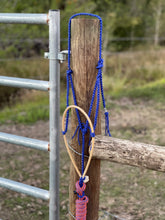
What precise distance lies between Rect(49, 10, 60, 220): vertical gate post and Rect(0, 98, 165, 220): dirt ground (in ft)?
2.10

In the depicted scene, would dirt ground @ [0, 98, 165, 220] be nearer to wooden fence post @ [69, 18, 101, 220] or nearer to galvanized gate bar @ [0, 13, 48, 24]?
wooden fence post @ [69, 18, 101, 220]

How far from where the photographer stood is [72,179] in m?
1.63

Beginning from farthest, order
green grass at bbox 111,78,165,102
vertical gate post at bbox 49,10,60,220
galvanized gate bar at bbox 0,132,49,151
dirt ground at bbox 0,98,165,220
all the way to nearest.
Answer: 1. green grass at bbox 111,78,165,102
2. dirt ground at bbox 0,98,165,220
3. galvanized gate bar at bbox 0,132,49,151
4. vertical gate post at bbox 49,10,60,220

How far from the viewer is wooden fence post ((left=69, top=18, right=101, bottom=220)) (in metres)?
1.40

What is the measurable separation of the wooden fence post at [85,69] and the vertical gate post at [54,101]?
0.11 metres

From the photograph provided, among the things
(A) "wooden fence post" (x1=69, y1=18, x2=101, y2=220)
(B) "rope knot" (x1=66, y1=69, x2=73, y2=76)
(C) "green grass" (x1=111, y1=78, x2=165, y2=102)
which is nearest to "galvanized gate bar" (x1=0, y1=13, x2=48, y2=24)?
(A) "wooden fence post" (x1=69, y1=18, x2=101, y2=220)

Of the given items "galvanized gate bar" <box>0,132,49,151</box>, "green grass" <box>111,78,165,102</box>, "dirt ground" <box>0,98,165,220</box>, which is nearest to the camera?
"galvanized gate bar" <box>0,132,49,151</box>

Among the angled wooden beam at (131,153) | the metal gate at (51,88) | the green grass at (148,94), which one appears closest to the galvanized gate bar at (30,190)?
the metal gate at (51,88)

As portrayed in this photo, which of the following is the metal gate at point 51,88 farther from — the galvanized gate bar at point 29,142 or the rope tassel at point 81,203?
the rope tassel at point 81,203

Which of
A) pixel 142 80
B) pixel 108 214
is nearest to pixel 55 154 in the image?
pixel 108 214

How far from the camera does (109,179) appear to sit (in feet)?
10.2

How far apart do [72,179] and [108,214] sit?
932mm

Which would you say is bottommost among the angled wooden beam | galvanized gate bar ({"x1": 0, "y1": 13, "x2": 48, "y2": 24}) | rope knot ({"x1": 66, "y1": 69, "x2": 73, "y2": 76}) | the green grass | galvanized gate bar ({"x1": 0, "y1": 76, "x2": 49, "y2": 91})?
the green grass

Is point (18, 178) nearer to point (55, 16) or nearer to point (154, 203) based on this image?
point (154, 203)
